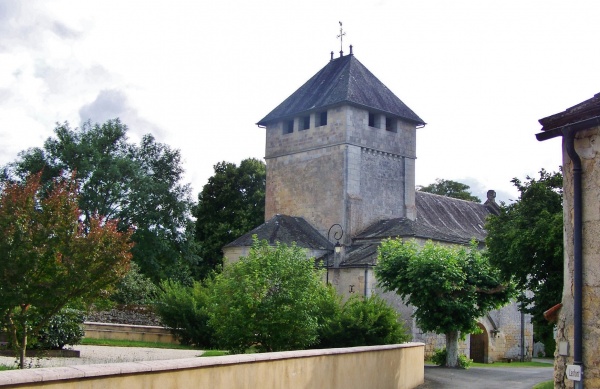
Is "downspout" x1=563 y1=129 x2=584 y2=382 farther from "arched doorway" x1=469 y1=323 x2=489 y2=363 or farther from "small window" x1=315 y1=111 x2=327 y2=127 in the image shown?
"arched doorway" x1=469 y1=323 x2=489 y2=363

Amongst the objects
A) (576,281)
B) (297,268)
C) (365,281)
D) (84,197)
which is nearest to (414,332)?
(365,281)

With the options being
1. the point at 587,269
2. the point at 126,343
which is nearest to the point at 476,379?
the point at 587,269

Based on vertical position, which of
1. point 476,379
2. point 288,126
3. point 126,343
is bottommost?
point 476,379

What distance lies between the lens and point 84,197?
4591 cm

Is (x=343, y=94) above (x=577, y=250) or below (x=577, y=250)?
above

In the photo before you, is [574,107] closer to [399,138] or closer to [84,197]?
[399,138]

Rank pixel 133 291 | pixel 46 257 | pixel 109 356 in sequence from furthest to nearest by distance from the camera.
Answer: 1. pixel 133 291
2. pixel 109 356
3. pixel 46 257

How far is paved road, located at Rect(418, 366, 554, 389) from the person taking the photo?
19.6 meters

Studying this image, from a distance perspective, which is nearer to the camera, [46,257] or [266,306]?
[46,257]

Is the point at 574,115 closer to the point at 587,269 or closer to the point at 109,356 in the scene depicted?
the point at 587,269

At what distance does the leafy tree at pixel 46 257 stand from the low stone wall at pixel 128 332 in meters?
12.9

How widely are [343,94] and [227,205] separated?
53.1ft

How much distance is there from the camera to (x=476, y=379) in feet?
70.8

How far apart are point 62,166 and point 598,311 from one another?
1597 inches
